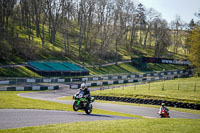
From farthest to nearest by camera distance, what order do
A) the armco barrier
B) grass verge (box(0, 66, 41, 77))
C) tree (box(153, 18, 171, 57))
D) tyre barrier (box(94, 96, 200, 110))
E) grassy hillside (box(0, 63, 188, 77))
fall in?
tree (box(153, 18, 171, 57))
grassy hillside (box(0, 63, 188, 77))
grass verge (box(0, 66, 41, 77))
the armco barrier
tyre barrier (box(94, 96, 200, 110))

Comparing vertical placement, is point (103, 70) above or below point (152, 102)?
above

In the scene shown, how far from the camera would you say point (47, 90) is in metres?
45.3

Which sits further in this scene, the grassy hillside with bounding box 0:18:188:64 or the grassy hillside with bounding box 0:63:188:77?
the grassy hillside with bounding box 0:18:188:64

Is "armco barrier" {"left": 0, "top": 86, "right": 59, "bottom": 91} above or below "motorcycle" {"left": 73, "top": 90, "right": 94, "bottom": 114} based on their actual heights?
below

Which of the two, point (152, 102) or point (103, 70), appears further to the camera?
point (103, 70)

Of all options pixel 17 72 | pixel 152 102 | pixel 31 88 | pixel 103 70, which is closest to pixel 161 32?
pixel 103 70

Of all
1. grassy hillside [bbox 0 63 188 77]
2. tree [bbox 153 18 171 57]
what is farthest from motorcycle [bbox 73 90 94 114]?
tree [bbox 153 18 171 57]

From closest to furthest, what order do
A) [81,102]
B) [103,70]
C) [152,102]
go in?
[81,102], [152,102], [103,70]

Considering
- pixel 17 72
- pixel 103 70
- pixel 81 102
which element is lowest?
pixel 103 70

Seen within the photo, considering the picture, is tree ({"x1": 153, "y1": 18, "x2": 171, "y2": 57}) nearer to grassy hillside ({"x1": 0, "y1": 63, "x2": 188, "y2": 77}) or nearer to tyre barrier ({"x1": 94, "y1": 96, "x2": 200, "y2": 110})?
grassy hillside ({"x1": 0, "y1": 63, "x2": 188, "y2": 77})

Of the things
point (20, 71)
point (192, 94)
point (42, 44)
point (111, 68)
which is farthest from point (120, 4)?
point (192, 94)

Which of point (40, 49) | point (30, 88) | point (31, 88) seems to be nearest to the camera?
point (30, 88)

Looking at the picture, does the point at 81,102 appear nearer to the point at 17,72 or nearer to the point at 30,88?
the point at 30,88

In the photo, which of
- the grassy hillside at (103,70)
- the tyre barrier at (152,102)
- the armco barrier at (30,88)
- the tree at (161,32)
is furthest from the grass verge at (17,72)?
the tree at (161,32)
